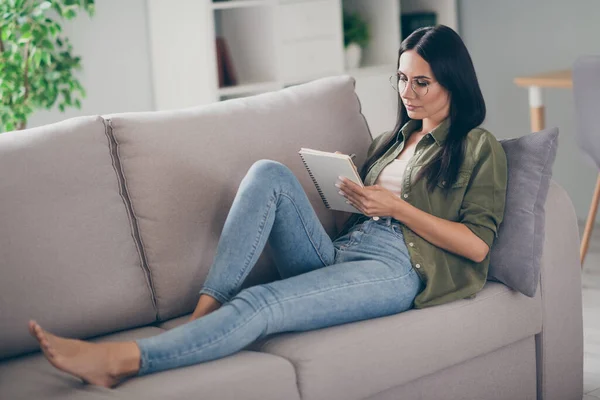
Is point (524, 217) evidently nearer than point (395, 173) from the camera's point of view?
Yes

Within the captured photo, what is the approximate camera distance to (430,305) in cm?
209

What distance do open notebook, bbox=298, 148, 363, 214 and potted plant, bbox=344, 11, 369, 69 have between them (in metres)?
1.92

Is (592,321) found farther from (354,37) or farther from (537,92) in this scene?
(354,37)

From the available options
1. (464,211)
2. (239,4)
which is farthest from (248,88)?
(464,211)

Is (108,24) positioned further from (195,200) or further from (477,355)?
(477,355)

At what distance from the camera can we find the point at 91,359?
68.5 inches

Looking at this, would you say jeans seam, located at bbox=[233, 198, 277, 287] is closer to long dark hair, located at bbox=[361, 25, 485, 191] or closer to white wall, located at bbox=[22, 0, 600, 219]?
long dark hair, located at bbox=[361, 25, 485, 191]

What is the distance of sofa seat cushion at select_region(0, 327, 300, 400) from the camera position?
5.58 feet

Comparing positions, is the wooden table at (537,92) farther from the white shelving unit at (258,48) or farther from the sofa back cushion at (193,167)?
the sofa back cushion at (193,167)

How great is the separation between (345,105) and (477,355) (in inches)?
29.8

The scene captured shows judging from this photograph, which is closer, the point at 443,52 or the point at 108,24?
the point at 443,52

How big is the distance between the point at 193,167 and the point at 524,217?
0.77 m

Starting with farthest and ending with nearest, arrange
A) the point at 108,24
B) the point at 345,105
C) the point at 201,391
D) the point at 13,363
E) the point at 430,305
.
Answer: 1. the point at 108,24
2. the point at 345,105
3. the point at 430,305
4. the point at 13,363
5. the point at 201,391

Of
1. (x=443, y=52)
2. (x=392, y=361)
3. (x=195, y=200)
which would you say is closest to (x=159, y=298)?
(x=195, y=200)
